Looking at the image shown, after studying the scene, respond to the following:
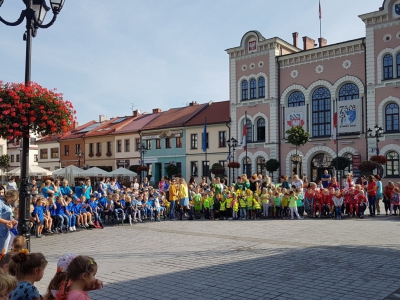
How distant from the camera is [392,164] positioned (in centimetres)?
3281

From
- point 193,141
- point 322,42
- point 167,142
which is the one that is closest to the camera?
point 322,42

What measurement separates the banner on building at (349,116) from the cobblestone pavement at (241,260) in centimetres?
2109

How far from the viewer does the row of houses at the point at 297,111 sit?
3328 cm

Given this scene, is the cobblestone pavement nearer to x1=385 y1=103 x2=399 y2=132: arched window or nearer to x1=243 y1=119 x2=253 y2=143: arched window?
x1=385 y1=103 x2=399 y2=132: arched window

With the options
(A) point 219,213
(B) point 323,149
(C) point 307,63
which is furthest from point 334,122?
(A) point 219,213

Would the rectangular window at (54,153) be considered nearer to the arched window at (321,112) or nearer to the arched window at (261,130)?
the arched window at (261,130)

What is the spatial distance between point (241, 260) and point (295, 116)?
3094cm

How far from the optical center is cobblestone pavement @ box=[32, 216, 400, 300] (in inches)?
271

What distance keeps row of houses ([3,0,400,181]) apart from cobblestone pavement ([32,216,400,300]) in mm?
20787

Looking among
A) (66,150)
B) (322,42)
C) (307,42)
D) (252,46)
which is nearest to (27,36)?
(252,46)

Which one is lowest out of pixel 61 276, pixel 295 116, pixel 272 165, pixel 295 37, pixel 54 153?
pixel 61 276

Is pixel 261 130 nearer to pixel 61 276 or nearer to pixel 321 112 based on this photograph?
pixel 321 112

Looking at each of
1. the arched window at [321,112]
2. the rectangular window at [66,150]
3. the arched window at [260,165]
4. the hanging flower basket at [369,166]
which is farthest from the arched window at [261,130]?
the rectangular window at [66,150]

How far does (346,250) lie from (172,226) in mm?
7117
